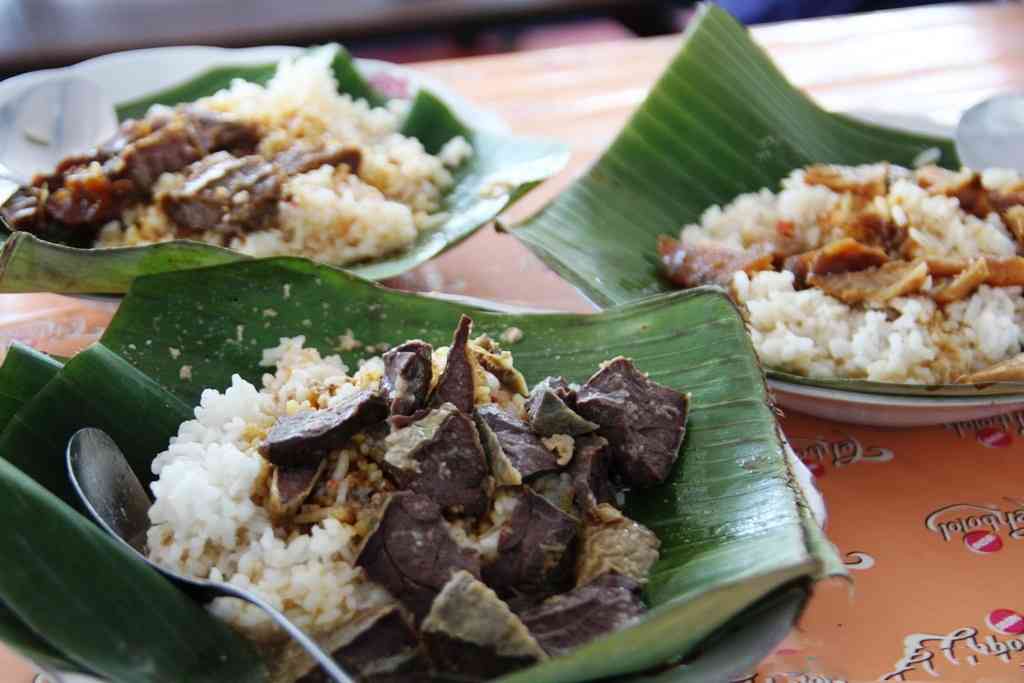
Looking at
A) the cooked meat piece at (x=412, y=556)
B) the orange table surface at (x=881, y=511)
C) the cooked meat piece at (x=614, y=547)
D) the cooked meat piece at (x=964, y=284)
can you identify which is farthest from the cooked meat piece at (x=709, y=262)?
the cooked meat piece at (x=412, y=556)

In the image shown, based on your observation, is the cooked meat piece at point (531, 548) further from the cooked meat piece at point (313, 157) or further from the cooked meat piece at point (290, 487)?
the cooked meat piece at point (313, 157)

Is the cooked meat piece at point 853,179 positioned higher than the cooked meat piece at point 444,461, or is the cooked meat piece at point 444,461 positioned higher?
the cooked meat piece at point 853,179

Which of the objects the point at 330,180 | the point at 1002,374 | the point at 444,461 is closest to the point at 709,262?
the point at 1002,374

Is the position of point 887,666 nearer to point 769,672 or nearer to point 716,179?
point 769,672

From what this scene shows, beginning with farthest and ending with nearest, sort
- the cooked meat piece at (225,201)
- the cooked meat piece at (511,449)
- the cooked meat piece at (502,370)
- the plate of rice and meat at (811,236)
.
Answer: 1. the cooked meat piece at (225,201)
2. the plate of rice and meat at (811,236)
3. the cooked meat piece at (502,370)
4. the cooked meat piece at (511,449)

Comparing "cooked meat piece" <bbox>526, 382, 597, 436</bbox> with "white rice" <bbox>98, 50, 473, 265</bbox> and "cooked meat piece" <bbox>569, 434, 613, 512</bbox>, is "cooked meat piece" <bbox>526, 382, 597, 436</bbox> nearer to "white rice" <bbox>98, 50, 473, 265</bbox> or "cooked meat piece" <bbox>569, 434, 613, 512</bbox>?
"cooked meat piece" <bbox>569, 434, 613, 512</bbox>

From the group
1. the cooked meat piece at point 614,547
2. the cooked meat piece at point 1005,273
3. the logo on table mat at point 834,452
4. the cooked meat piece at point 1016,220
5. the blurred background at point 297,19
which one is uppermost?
the cooked meat piece at point 1016,220
